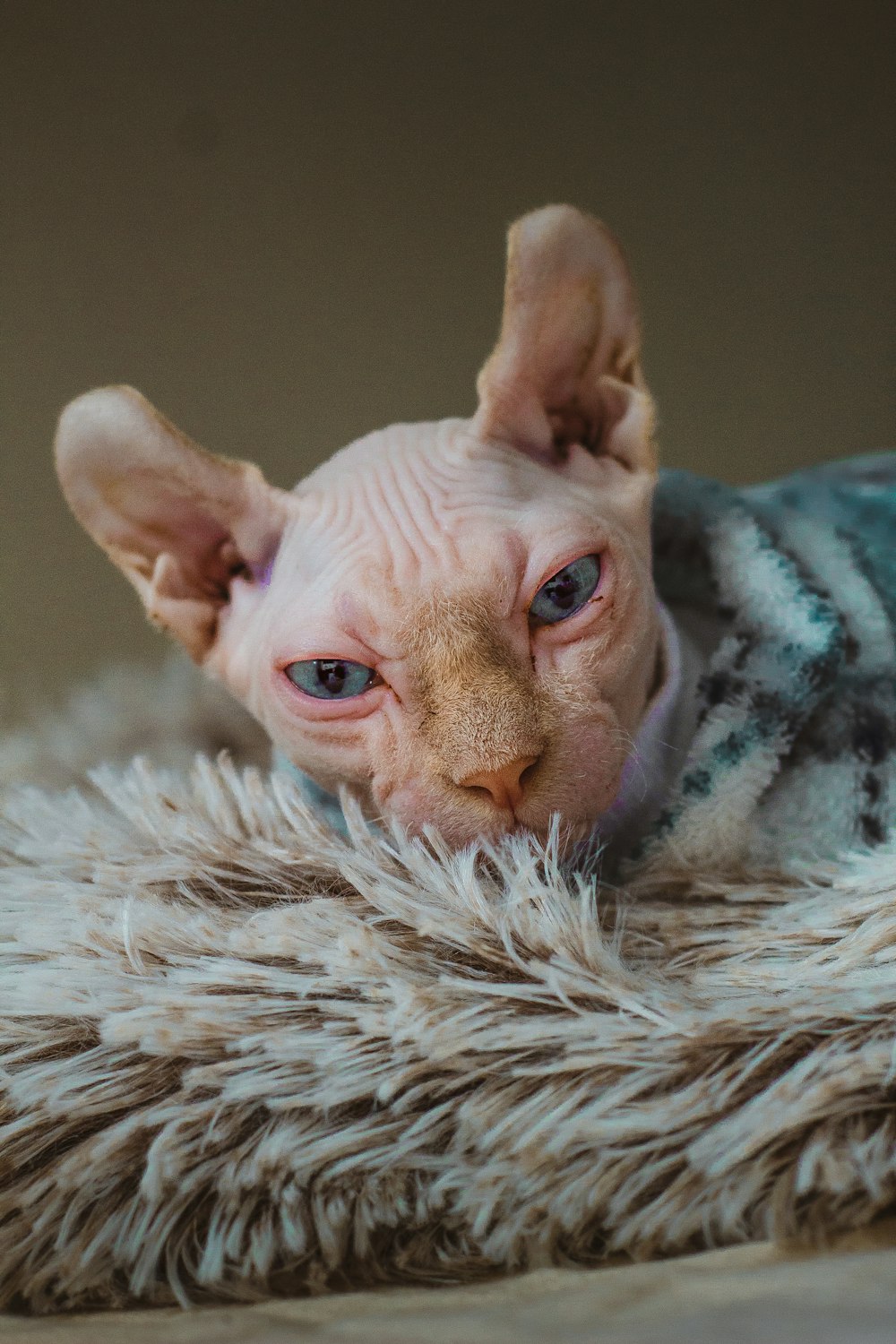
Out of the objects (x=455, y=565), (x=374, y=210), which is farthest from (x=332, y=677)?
(x=374, y=210)

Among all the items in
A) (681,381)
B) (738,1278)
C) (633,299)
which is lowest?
(738,1278)

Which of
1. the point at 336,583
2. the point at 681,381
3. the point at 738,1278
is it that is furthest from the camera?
the point at 681,381

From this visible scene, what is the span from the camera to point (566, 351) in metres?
0.83

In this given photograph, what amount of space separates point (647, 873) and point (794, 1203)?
0.28 m

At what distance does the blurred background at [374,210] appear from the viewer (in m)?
1.31

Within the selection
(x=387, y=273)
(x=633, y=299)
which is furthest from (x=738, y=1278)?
(x=387, y=273)

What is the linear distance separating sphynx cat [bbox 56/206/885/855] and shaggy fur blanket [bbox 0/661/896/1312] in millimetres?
99

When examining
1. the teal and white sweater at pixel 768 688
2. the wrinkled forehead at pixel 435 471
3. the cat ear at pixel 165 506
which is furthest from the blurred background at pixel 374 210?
the teal and white sweater at pixel 768 688

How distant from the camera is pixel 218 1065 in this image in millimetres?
510

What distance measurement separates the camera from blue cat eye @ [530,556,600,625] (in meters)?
0.70

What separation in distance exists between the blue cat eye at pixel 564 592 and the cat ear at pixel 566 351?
155 millimetres

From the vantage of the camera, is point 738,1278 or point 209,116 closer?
point 738,1278

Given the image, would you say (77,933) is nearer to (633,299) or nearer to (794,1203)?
(794,1203)

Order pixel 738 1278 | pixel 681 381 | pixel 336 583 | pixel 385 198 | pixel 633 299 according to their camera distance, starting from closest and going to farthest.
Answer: pixel 738 1278, pixel 336 583, pixel 633 299, pixel 385 198, pixel 681 381
